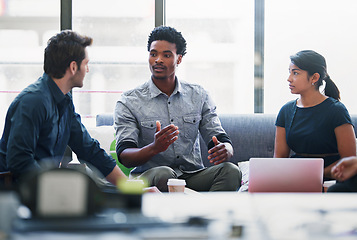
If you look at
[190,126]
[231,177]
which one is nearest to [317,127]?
[231,177]

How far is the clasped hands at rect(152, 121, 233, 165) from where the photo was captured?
7.26ft

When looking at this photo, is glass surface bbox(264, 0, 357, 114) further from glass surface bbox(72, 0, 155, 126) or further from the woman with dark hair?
the woman with dark hair

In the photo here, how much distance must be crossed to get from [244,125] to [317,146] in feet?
2.28

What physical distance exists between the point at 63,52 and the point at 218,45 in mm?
2420

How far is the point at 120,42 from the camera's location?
4.19 m

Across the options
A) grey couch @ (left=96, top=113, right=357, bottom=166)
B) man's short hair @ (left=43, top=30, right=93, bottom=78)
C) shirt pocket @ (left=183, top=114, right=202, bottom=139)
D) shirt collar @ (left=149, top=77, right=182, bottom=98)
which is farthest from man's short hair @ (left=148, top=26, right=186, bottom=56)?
man's short hair @ (left=43, top=30, right=93, bottom=78)

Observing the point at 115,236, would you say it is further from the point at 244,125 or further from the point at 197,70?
the point at 197,70

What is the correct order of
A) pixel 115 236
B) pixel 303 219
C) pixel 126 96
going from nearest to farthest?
pixel 115 236
pixel 303 219
pixel 126 96

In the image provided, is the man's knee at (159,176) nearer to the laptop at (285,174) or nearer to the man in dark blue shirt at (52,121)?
the man in dark blue shirt at (52,121)

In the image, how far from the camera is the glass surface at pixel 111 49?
4.16m

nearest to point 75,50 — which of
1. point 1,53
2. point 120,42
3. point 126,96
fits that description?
point 126,96

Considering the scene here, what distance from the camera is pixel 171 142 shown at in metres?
2.25

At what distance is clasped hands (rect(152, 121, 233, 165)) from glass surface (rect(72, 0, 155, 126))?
194 centimetres

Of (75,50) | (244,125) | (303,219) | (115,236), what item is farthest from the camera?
(244,125)
